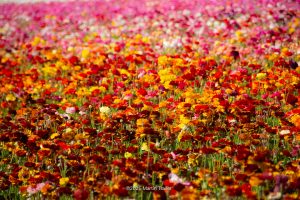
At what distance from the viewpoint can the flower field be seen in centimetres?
373

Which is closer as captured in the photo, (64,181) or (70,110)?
(64,181)

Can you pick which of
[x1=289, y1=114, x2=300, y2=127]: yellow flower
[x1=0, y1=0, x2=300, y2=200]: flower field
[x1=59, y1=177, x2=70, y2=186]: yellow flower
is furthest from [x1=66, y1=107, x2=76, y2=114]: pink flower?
[x1=289, y1=114, x2=300, y2=127]: yellow flower

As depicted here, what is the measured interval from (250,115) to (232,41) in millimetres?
3519

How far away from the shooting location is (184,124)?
4.86m

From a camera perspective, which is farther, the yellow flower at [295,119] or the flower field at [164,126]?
the yellow flower at [295,119]

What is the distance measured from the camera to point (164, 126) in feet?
16.0

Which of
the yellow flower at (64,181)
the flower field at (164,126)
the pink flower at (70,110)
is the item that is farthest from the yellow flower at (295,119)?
the pink flower at (70,110)

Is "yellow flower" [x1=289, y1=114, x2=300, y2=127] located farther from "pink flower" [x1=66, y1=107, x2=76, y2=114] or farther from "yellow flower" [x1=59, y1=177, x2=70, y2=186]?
"pink flower" [x1=66, y1=107, x2=76, y2=114]

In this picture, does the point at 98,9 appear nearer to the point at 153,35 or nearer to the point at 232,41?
the point at 153,35

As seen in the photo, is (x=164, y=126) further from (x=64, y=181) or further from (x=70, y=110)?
(x=64, y=181)

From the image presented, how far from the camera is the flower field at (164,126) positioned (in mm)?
3730

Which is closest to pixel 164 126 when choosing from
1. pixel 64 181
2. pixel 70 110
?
pixel 70 110

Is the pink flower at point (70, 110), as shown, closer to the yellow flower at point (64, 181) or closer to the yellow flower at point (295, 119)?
the yellow flower at point (64, 181)

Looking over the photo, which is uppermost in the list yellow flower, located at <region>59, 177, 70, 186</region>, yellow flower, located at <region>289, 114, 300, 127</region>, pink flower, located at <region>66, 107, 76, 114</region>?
pink flower, located at <region>66, 107, 76, 114</region>
